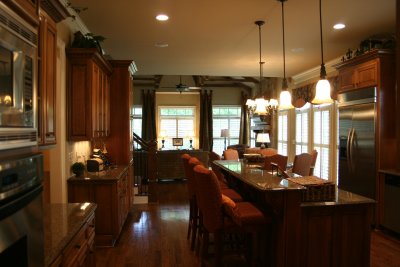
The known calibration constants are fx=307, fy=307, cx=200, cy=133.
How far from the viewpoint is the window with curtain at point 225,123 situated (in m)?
12.3

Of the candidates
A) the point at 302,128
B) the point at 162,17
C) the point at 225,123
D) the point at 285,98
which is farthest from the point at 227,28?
the point at 225,123

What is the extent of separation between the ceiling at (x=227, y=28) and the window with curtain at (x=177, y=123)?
5694 mm

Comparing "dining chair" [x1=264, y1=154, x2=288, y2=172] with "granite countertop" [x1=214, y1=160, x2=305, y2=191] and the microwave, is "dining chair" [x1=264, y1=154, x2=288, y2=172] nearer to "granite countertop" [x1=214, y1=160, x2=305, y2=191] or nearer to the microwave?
"granite countertop" [x1=214, y1=160, x2=305, y2=191]

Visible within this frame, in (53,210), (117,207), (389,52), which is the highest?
(389,52)

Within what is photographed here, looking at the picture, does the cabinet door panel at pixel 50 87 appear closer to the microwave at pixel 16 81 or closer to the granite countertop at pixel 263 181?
the microwave at pixel 16 81

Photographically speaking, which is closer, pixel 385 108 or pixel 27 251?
pixel 27 251

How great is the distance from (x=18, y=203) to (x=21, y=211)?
0.04m

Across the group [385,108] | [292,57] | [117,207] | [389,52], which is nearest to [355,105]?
[385,108]

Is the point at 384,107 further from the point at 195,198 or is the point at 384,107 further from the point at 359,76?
the point at 195,198

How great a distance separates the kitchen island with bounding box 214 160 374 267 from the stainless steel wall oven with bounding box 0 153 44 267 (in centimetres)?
181

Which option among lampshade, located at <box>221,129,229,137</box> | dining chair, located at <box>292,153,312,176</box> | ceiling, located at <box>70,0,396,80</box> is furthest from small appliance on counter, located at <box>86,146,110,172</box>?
lampshade, located at <box>221,129,229,137</box>

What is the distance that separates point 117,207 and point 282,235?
2.22 m

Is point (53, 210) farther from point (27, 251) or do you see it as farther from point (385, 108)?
point (385, 108)

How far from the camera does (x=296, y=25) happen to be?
4.18m
